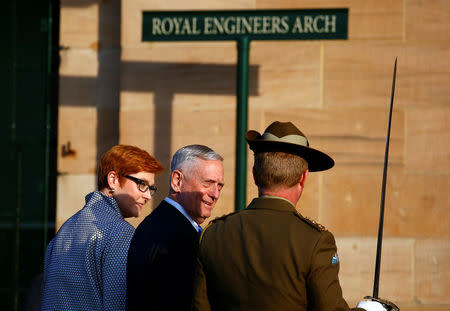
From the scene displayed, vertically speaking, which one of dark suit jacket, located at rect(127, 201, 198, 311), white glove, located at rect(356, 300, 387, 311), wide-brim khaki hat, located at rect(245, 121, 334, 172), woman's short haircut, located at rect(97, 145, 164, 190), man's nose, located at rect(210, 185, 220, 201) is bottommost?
white glove, located at rect(356, 300, 387, 311)

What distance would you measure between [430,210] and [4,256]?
431cm

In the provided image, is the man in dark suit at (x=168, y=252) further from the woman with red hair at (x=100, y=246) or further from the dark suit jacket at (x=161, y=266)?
the woman with red hair at (x=100, y=246)

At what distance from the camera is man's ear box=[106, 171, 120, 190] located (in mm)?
3979

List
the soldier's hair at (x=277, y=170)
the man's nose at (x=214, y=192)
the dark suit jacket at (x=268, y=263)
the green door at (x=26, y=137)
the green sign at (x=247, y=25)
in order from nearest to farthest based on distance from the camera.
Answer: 1. the dark suit jacket at (x=268, y=263)
2. the soldier's hair at (x=277, y=170)
3. the man's nose at (x=214, y=192)
4. the green sign at (x=247, y=25)
5. the green door at (x=26, y=137)

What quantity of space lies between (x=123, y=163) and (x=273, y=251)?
1353 millimetres

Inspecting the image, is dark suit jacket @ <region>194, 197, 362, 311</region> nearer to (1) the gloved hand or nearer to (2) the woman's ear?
(1) the gloved hand

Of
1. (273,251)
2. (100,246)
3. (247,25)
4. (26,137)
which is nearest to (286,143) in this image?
(273,251)

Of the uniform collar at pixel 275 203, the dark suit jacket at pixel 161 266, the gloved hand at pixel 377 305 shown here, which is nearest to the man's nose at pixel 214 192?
the dark suit jacket at pixel 161 266

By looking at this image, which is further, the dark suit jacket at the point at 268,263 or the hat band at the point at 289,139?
the hat band at the point at 289,139

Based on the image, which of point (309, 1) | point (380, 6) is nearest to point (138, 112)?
point (309, 1)

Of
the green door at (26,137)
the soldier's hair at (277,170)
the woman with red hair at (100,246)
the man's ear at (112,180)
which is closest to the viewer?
the soldier's hair at (277,170)

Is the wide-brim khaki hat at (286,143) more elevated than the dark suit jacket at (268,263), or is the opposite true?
the wide-brim khaki hat at (286,143)

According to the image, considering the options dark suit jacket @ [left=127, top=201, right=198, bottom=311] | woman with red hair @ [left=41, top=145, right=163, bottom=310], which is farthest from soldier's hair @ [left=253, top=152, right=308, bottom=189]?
woman with red hair @ [left=41, top=145, right=163, bottom=310]

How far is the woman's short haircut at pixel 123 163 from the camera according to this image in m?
3.99
